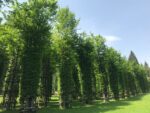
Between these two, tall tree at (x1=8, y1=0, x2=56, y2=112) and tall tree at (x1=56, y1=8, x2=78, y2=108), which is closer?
tall tree at (x1=8, y1=0, x2=56, y2=112)

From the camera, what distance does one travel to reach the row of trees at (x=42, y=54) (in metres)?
30.3

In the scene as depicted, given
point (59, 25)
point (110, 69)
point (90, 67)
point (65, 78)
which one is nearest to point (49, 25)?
point (59, 25)

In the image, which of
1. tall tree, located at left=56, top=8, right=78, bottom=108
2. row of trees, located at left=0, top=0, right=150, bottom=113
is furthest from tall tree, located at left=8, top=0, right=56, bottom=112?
tall tree, located at left=56, top=8, right=78, bottom=108

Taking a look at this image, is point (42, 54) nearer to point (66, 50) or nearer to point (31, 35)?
point (31, 35)

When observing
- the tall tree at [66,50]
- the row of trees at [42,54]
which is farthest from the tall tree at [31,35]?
the tall tree at [66,50]

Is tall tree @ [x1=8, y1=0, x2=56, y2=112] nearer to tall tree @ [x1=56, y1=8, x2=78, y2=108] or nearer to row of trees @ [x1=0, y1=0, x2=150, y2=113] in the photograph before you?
row of trees @ [x1=0, y1=0, x2=150, y2=113]

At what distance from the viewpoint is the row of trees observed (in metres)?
30.3

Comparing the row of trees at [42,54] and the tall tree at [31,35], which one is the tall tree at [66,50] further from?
the tall tree at [31,35]

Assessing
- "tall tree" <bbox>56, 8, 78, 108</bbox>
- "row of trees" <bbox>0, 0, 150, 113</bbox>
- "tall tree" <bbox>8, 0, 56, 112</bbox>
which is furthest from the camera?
"tall tree" <bbox>56, 8, 78, 108</bbox>

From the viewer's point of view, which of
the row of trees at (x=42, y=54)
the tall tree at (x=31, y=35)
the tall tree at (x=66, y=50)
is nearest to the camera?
the tall tree at (x=31, y=35)

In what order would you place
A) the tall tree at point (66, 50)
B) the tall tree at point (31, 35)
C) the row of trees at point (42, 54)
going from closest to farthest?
the tall tree at point (31, 35) → the row of trees at point (42, 54) → the tall tree at point (66, 50)

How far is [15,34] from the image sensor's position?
31266 mm

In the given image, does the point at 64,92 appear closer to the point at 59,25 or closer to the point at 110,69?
the point at 59,25

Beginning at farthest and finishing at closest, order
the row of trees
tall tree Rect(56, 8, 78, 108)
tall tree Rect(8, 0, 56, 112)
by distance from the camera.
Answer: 1. tall tree Rect(56, 8, 78, 108)
2. the row of trees
3. tall tree Rect(8, 0, 56, 112)
